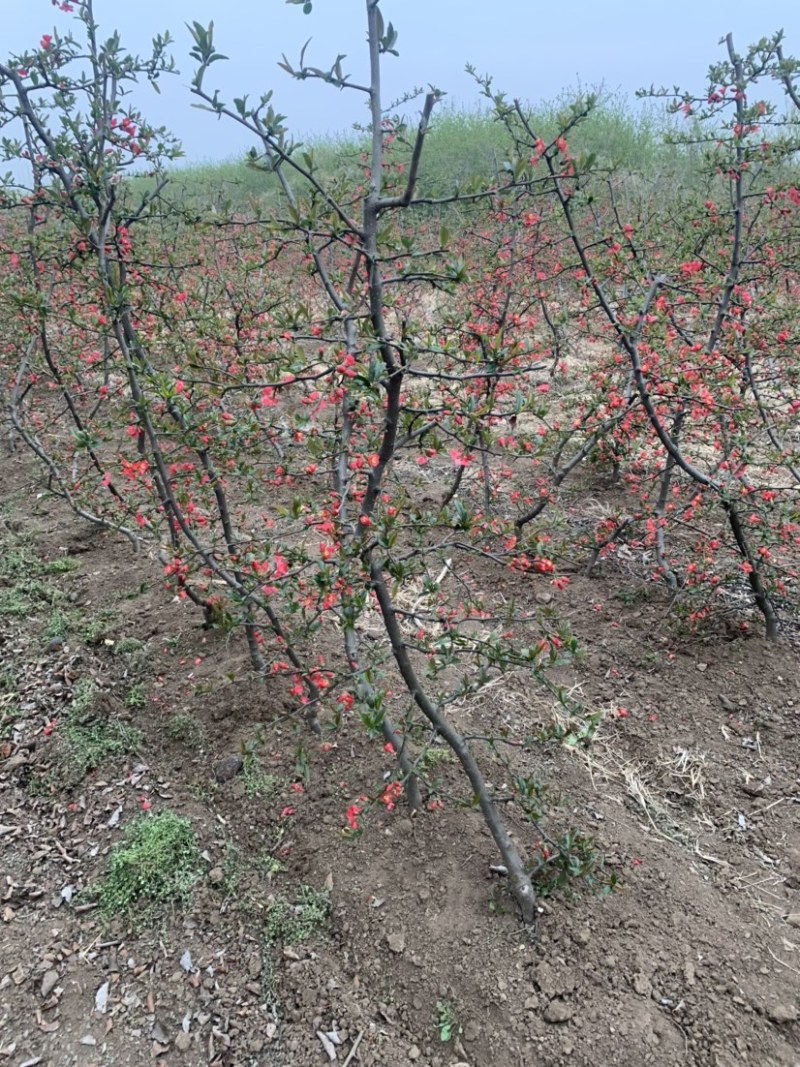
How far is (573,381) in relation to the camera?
738cm

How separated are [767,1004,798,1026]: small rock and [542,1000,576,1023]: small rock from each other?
56 centimetres

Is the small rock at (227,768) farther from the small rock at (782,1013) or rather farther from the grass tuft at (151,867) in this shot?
the small rock at (782,1013)

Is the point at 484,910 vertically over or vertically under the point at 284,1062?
over

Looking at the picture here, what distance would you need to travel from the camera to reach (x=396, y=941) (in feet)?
7.01

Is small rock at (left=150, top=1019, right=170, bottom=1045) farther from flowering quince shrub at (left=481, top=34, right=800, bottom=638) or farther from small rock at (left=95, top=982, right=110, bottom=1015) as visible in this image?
flowering quince shrub at (left=481, top=34, right=800, bottom=638)

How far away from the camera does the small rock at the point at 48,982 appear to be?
2116 mm

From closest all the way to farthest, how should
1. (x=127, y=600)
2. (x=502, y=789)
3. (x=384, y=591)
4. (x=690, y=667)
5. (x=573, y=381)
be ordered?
1. (x=384, y=591)
2. (x=502, y=789)
3. (x=690, y=667)
4. (x=127, y=600)
5. (x=573, y=381)

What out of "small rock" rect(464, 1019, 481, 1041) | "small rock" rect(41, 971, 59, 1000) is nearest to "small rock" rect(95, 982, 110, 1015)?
"small rock" rect(41, 971, 59, 1000)

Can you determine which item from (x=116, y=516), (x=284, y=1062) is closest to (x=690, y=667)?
(x=284, y=1062)

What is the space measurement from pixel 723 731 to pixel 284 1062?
85.5 inches

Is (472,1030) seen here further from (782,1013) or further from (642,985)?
(782,1013)

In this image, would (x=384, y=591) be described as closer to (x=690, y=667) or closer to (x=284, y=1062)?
(x=284, y=1062)

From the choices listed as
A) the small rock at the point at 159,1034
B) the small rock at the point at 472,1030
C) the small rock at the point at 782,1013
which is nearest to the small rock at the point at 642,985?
the small rock at the point at 782,1013

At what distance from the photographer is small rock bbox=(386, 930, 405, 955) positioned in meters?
2.12
